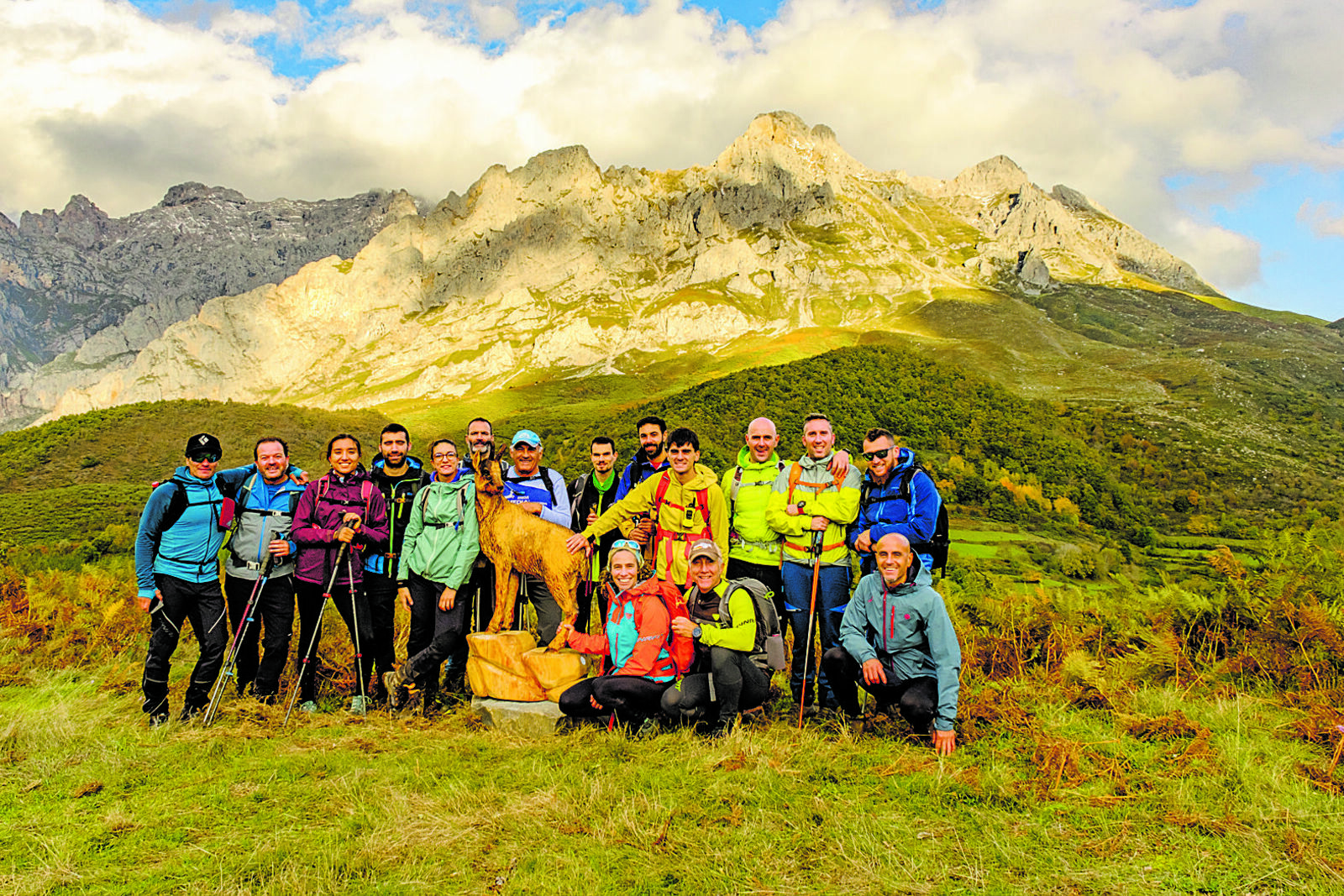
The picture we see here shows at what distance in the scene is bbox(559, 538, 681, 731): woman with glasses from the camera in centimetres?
519

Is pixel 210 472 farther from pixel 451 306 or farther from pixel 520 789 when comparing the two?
pixel 451 306

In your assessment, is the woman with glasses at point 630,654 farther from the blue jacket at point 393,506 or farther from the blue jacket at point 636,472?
the blue jacket at point 393,506

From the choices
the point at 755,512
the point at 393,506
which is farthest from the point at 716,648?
the point at 393,506

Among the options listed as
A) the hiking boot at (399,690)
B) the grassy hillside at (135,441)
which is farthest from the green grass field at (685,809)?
the grassy hillside at (135,441)

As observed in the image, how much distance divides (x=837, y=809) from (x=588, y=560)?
3.23 metres

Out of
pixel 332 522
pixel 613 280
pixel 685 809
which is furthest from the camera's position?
pixel 613 280

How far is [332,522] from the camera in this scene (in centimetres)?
620

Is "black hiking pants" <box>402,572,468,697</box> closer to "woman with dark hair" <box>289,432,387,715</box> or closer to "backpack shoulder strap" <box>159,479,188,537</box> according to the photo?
"woman with dark hair" <box>289,432,387,715</box>

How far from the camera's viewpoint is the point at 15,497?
1486 inches

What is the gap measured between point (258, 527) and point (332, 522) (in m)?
0.63

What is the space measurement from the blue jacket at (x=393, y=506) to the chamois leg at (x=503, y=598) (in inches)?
39.9

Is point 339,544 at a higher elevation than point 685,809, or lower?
higher

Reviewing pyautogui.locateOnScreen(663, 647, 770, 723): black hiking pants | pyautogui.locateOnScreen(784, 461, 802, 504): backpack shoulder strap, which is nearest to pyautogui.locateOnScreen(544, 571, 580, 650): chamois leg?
pyautogui.locateOnScreen(663, 647, 770, 723): black hiking pants

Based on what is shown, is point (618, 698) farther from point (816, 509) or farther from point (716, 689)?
point (816, 509)
